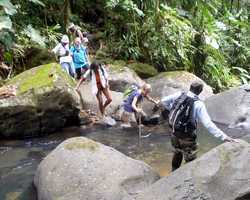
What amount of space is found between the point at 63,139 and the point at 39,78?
1.34 m

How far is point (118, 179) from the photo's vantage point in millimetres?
5340

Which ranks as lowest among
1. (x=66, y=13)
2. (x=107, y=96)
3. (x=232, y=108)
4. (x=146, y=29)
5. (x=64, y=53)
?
(x=232, y=108)

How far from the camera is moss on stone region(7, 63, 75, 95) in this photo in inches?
345

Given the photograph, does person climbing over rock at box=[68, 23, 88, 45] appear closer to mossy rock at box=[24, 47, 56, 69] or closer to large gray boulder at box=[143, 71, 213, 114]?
mossy rock at box=[24, 47, 56, 69]

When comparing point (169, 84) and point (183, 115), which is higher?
point (183, 115)

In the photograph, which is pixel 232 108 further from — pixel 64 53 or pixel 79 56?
pixel 64 53

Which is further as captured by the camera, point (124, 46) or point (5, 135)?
point (124, 46)

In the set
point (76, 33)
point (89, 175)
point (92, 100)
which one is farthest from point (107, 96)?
point (89, 175)

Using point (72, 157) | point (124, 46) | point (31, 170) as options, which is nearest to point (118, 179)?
point (72, 157)

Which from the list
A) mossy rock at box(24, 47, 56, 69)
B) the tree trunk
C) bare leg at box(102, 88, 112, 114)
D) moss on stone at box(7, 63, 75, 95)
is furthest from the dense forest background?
bare leg at box(102, 88, 112, 114)

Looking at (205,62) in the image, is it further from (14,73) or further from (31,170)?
(31,170)

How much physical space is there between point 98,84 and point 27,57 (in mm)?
2983

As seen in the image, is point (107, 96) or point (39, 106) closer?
point (39, 106)

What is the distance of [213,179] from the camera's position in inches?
185
